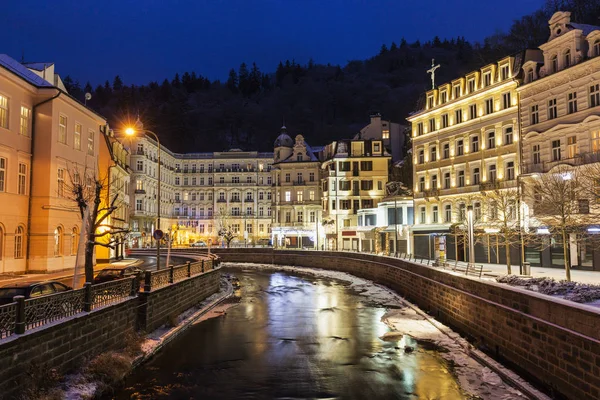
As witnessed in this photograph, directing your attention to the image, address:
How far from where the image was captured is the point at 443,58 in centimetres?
18438

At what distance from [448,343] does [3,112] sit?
27.6 meters

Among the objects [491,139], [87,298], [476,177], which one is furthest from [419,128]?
[87,298]

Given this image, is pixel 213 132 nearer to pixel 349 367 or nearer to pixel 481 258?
pixel 481 258

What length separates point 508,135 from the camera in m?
44.9

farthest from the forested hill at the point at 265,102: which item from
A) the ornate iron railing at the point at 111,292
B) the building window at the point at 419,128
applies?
the ornate iron railing at the point at 111,292

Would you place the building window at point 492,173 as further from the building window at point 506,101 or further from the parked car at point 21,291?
the parked car at point 21,291

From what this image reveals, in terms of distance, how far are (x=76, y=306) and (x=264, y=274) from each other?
143 ft

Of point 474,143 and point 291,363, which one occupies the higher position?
point 474,143

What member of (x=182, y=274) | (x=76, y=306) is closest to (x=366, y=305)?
(x=182, y=274)

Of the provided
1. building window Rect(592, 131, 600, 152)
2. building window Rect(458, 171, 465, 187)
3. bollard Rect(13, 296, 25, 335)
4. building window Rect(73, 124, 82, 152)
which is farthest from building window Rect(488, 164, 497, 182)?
bollard Rect(13, 296, 25, 335)

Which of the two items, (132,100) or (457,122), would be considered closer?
(457,122)

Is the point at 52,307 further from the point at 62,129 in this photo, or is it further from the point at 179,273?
the point at 62,129

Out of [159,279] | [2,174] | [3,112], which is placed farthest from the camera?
[2,174]

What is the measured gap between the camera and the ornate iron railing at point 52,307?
12.9 m
